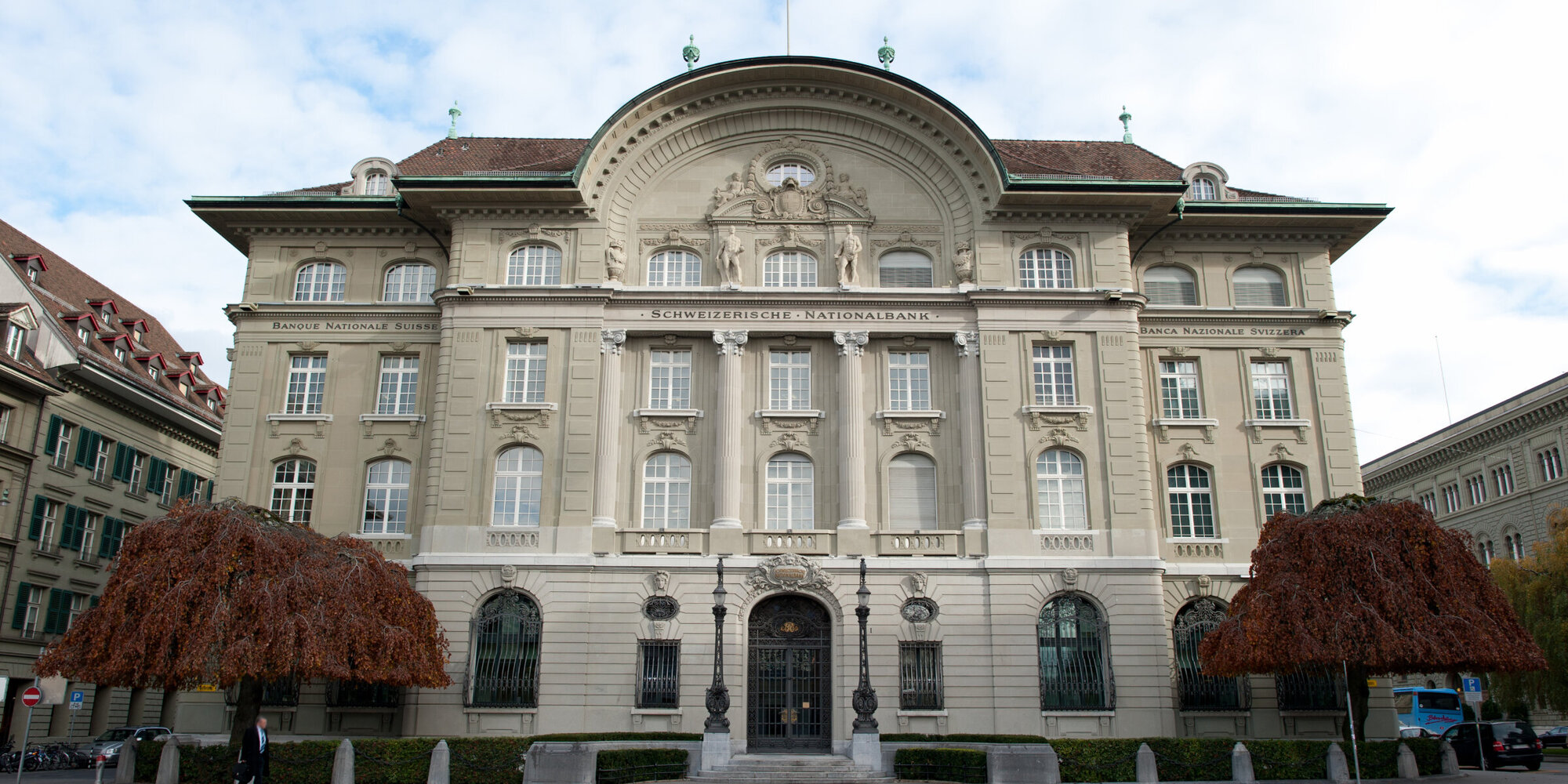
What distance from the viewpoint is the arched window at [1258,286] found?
113ft

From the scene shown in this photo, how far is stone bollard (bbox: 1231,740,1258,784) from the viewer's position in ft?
79.9

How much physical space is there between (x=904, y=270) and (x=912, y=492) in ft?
22.0

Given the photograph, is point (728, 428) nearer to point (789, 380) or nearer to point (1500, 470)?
point (789, 380)

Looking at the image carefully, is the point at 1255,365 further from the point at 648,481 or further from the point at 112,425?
the point at 112,425

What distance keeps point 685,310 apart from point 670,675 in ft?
33.4

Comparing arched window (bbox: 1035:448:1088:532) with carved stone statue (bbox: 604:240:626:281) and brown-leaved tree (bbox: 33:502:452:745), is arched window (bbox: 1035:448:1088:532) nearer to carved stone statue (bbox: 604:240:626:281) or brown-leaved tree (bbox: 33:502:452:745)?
carved stone statue (bbox: 604:240:626:281)

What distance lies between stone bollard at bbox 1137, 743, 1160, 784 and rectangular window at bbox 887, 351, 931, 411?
1132cm

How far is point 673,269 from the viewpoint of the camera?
33406 millimetres

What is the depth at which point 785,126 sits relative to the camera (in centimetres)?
Answer: 3412

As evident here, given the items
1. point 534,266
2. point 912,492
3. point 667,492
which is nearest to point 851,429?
point 912,492

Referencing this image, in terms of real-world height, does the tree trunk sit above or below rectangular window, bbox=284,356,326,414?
below

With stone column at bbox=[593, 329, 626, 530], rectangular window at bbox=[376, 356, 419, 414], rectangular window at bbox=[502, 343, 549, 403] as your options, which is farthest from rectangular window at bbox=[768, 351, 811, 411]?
rectangular window at bbox=[376, 356, 419, 414]

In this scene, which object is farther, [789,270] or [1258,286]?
[1258,286]

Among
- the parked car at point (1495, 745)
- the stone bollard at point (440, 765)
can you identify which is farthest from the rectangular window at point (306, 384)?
the parked car at point (1495, 745)
